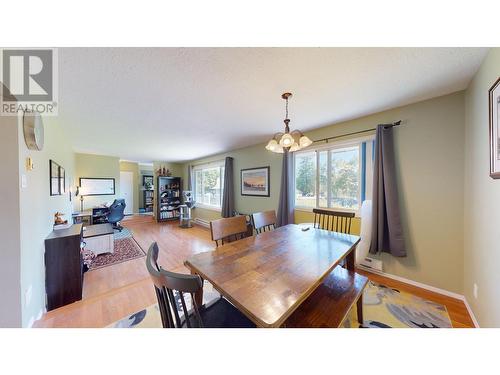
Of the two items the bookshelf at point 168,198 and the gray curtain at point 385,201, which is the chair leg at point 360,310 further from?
the bookshelf at point 168,198

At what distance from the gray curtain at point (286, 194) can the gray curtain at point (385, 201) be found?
1.24 metres

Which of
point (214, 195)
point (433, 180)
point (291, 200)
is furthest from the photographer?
point (214, 195)

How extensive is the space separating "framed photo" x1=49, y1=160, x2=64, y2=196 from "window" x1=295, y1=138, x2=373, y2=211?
11.6 feet

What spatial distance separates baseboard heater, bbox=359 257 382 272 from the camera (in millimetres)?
2207

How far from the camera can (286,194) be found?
306cm

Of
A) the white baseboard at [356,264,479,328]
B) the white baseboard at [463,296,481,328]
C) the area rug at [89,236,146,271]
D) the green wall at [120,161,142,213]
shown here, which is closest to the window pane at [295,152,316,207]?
the white baseboard at [356,264,479,328]

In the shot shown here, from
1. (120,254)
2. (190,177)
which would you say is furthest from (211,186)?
(120,254)

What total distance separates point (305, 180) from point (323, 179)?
328 mm

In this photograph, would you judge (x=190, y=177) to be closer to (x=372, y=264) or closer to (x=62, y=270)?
(x=62, y=270)

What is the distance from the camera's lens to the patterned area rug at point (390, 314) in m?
1.43

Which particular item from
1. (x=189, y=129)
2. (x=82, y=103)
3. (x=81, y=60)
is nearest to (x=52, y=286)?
(x=82, y=103)

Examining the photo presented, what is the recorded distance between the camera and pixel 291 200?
305cm

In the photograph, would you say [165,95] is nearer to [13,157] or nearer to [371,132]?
[13,157]

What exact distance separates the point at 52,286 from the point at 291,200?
323cm
